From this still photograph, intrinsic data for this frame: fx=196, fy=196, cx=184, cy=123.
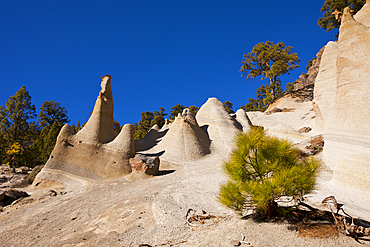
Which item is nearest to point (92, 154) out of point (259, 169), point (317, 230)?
point (259, 169)

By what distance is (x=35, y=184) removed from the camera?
13156 millimetres

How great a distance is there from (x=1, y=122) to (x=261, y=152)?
34.6m

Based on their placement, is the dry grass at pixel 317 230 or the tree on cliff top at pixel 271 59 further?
the tree on cliff top at pixel 271 59

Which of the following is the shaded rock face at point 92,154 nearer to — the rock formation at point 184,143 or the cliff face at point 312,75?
the rock formation at point 184,143

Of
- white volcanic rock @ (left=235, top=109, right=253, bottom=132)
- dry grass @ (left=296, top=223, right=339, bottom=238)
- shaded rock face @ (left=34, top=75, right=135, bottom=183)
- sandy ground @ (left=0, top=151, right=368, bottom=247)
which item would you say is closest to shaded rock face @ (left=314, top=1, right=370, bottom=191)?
dry grass @ (left=296, top=223, right=339, bottom=238)

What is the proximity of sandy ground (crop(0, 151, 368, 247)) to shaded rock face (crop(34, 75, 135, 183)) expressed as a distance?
241 centimetres

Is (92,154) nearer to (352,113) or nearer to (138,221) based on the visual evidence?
(138,221)

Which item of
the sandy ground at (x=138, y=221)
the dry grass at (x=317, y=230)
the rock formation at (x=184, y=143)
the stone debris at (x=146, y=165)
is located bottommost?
the sandy ground at (x=138, y=221)

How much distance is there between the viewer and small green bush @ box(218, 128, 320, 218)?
3.99m

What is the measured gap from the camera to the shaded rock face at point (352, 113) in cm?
657

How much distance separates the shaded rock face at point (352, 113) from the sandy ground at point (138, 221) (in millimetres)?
4335

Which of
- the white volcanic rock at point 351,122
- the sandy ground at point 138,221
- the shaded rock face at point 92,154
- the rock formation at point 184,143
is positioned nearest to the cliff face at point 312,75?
the rock formation at point 184,143

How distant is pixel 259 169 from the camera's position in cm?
449

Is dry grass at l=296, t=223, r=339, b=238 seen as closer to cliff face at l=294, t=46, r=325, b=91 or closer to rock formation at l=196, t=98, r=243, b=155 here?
rock formation at l=196, t=98, r=243, b=155
